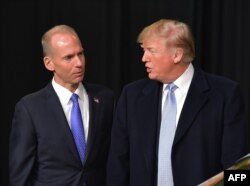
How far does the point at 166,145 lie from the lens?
2.77 m

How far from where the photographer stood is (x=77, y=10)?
4.52 metres

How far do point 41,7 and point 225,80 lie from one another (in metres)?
2.03

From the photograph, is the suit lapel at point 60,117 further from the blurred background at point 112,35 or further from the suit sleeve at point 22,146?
the blurred background at point 112,35

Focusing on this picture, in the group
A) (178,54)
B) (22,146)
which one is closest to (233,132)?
(178,54)

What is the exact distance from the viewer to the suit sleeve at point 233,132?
2723 millimetres

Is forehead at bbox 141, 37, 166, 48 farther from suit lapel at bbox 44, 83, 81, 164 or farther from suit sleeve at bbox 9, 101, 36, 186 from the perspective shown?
suit sleeve at bbox 9, 101, 36, 186

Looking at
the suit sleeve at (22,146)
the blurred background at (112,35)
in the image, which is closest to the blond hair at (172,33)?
the suit sleeve at (22,146)

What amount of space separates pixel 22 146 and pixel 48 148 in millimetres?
123

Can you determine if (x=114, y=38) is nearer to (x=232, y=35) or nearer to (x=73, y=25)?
(x=73, y=25)

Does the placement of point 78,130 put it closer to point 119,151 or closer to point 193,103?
point 119,151

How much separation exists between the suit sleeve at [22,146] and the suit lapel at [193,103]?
0.70 meters

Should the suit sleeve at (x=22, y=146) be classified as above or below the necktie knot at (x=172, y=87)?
below
